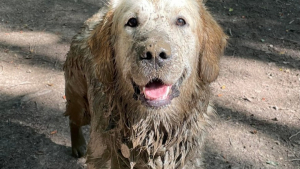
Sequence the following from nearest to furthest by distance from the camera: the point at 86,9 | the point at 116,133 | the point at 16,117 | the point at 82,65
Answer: the point at 116,133 → the point at 82,65 → the point at 16,117 → the point at 86,9

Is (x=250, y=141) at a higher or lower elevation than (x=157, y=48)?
lower

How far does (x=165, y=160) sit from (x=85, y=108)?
144 cm

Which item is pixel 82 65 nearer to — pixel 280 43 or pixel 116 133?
pixel 116 133

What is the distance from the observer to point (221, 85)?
5879mm

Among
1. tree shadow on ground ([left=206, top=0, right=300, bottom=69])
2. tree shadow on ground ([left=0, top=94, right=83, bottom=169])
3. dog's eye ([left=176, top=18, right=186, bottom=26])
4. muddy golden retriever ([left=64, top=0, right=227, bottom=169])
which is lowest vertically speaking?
tree shadow on ground ([left=0, top=94, right=83, bottom=169])

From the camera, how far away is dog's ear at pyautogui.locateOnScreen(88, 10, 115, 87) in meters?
3.14

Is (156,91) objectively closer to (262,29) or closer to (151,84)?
(151,84)

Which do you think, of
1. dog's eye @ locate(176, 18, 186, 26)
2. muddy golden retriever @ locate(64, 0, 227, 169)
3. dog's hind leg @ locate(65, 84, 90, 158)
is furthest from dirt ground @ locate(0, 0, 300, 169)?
dog's eye @ locate(176, 18, 186, 26)

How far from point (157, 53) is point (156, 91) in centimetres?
38

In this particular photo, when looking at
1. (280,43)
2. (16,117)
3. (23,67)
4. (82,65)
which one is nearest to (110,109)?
(82,65)

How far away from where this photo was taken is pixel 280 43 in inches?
273

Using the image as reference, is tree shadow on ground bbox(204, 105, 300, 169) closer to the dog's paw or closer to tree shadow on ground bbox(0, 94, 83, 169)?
the dog's paw

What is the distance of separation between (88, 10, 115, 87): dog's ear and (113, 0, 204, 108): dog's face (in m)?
0.09

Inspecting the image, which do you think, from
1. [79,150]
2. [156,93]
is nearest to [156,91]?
[156,93]
